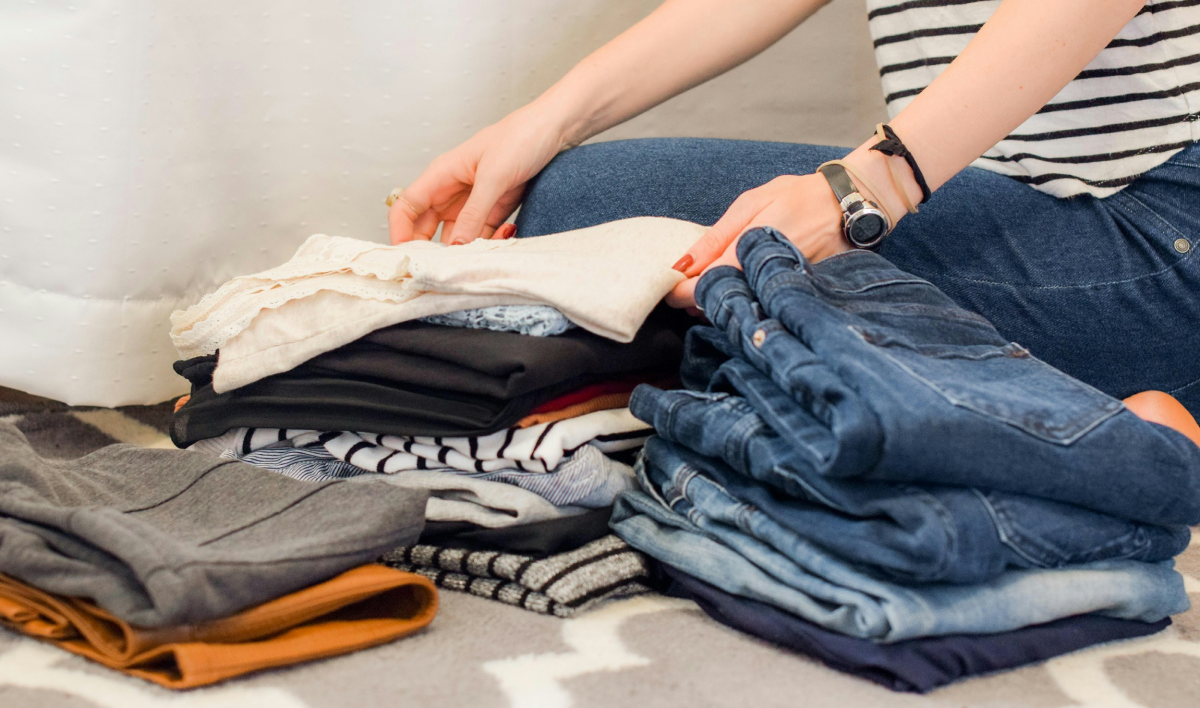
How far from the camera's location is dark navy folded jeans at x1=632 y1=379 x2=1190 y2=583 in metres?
0.45

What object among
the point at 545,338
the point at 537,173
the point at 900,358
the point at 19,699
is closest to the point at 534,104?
the point at 537,173

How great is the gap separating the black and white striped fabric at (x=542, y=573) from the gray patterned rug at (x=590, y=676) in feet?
0.04

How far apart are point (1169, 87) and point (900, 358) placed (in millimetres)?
459

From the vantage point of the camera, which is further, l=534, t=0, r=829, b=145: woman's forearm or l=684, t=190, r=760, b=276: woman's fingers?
l=534, t=0, r=829, b=145: woman's forearm

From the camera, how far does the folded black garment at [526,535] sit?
1.94 ft

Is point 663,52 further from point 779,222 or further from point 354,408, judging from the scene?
point 354,408

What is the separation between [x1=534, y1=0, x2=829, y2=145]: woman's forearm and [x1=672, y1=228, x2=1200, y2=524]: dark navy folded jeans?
1.40ft

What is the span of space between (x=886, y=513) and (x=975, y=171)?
1.57ft

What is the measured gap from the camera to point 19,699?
1.48ft

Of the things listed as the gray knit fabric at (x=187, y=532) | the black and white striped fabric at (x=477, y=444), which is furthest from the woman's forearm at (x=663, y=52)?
the gray knit fabric at (x=187, y=532)

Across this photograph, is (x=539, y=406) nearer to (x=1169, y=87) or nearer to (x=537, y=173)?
(x=537, y=173)

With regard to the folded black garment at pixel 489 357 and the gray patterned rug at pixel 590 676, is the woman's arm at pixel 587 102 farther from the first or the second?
the gray patterned rug at pixel 590 676

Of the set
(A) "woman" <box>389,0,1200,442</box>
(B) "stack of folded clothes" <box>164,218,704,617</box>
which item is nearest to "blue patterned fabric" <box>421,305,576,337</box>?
(B) "stack of folded clothes" <box>164,218,704,617</box>

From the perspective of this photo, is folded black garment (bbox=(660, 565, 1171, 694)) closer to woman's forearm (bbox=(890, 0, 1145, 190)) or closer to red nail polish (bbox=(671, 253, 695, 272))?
red nail polish (bbox=(671, 253, 695, 272))
